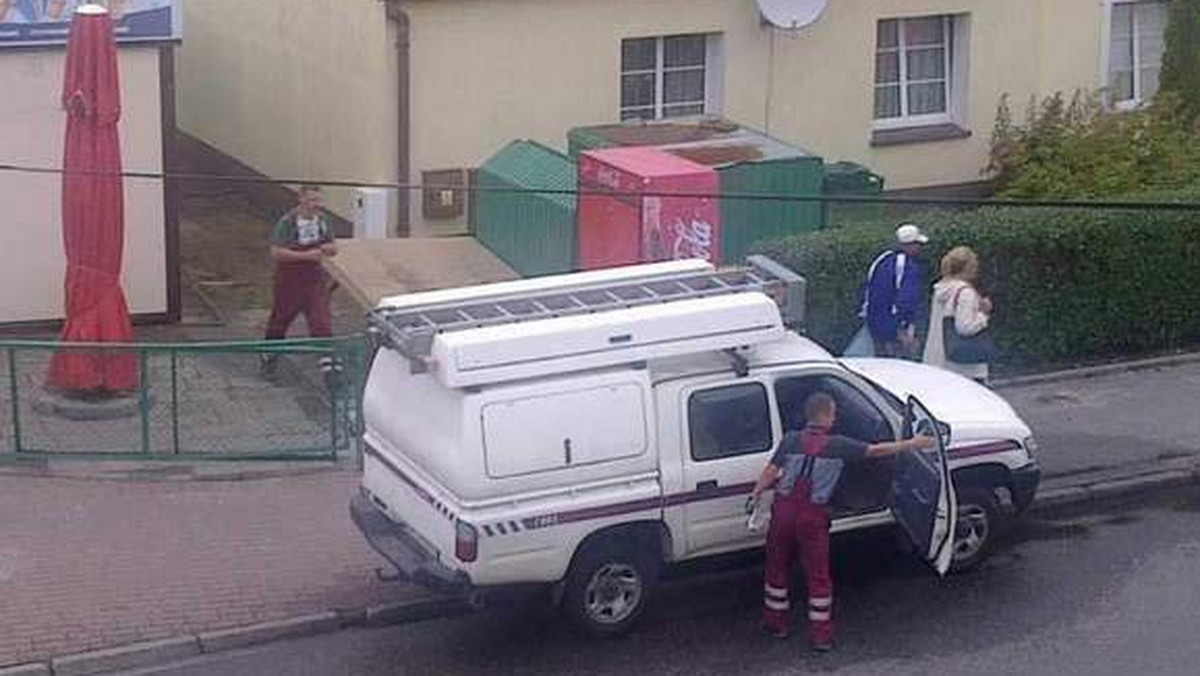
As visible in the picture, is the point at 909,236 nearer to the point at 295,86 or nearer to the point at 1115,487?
the point at 1115,487

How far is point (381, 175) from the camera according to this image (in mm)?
22328

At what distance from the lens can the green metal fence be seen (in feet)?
55.5

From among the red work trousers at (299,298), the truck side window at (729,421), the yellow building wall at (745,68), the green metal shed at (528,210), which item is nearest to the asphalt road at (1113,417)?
the truck side window at (729,421)

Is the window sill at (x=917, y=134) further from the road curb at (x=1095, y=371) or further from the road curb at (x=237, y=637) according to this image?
the road curb at (x=237, y=637)

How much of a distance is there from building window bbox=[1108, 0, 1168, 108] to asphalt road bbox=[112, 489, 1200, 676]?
11.3 meters

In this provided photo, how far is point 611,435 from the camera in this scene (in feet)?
44.3

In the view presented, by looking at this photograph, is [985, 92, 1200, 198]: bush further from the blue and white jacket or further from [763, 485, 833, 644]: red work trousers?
[763, 485, 833, 644]: red work trousers

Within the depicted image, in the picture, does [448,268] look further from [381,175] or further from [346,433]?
[346,433]

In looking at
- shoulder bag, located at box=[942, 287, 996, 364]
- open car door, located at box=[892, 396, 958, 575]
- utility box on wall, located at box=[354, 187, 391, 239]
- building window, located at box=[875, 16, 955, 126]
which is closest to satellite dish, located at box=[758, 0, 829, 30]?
building window, located at box=[875, 16, 955, 126]

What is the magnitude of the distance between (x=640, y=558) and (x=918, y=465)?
1.73 meters

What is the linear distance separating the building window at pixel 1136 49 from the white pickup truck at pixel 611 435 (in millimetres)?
11975

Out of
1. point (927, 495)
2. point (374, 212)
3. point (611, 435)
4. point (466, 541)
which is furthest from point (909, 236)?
point (374, 212)

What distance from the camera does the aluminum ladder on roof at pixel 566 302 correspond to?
1368 centimetres

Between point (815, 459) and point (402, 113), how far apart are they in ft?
30.7
